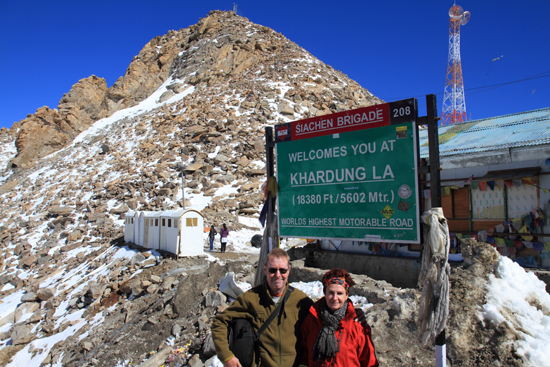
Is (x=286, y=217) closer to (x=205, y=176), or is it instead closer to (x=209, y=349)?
(x=209, y=349)

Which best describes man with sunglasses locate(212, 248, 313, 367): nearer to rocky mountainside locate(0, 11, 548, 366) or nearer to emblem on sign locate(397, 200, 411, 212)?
rocky mountainside locate(0, 11, 548, 366)

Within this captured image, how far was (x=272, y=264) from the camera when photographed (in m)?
2.73

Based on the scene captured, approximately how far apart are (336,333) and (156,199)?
23156mm

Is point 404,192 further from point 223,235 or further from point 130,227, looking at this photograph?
point 130,227

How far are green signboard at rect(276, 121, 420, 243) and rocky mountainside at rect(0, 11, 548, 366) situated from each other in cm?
109

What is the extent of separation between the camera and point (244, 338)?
2.58 meters

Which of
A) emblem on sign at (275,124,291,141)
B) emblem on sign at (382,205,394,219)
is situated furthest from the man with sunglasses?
emblem on sign at (275,124,291,141)

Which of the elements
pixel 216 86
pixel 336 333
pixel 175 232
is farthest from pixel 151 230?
pixel 216 86

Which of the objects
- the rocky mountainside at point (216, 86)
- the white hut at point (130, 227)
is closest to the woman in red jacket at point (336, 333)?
the white hut at point (130, 227)

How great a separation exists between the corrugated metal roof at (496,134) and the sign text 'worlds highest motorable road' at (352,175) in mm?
5248

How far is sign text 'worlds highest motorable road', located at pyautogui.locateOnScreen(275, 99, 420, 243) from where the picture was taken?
173 inches

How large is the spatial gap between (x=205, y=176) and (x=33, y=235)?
41.1 feet

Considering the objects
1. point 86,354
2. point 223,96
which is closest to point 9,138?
point 223,96

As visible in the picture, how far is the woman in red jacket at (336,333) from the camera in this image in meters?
2.50
